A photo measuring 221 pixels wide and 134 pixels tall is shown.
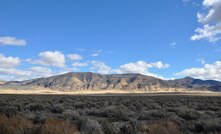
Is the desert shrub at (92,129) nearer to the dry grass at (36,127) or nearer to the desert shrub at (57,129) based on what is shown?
the dry grass at (36,127)

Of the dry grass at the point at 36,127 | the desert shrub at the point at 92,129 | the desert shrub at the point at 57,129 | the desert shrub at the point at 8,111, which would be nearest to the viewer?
the desert shrub at the point at 57,129

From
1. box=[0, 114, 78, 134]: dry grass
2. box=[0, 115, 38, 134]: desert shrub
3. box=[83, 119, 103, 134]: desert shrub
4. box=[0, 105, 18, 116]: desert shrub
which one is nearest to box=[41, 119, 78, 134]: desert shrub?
box=[0, 114, 78, 134]: dry grass

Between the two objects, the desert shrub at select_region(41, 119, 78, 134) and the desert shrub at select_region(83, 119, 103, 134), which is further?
the desert shrub at select_region(83, 119, 103, 134)

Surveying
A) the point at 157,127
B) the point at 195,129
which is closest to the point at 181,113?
the point at 195,129

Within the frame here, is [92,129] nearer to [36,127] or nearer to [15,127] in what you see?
[36,127]

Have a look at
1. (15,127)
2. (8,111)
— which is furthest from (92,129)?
(8,111)

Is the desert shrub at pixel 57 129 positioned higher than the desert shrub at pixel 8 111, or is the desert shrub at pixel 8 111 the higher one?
the desert shrub at pixel 8 111

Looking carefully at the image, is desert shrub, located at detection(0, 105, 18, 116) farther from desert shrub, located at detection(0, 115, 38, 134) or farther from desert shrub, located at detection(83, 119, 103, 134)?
desert shrub, located at detection(83, 119, 103, 134)

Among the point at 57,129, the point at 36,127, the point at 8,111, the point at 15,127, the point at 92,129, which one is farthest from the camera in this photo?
the point at 8,111

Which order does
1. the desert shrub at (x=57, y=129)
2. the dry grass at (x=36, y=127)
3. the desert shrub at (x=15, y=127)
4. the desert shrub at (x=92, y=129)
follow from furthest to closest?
the desert shrub at (x=92, y=129), the desert shrub at (x=15, y=127), the dry grass at (x=36, y=127), the desert shrub at (x=57, y=129)

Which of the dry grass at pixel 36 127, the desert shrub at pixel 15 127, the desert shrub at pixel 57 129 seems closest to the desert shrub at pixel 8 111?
the desert shrub at pixel 15 127

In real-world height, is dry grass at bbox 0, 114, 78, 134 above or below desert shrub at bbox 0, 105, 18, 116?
below

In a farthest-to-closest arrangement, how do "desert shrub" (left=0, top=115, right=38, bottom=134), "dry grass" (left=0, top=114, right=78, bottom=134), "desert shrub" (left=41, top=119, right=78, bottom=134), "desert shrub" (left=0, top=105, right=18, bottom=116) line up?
1. "desert shrub" (left=0, top=105, right=18, bottom=116)
2. "desert shrub" (left=0, top=115, right=38, bottom=134)
3. "dry grass" (left=0, top=114, right=78, bottom=134)
4. "desert shrub" (left=41, top=119, right=78, bottom=134)

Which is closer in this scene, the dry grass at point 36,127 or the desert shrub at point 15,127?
the dry grass at point 36,127
